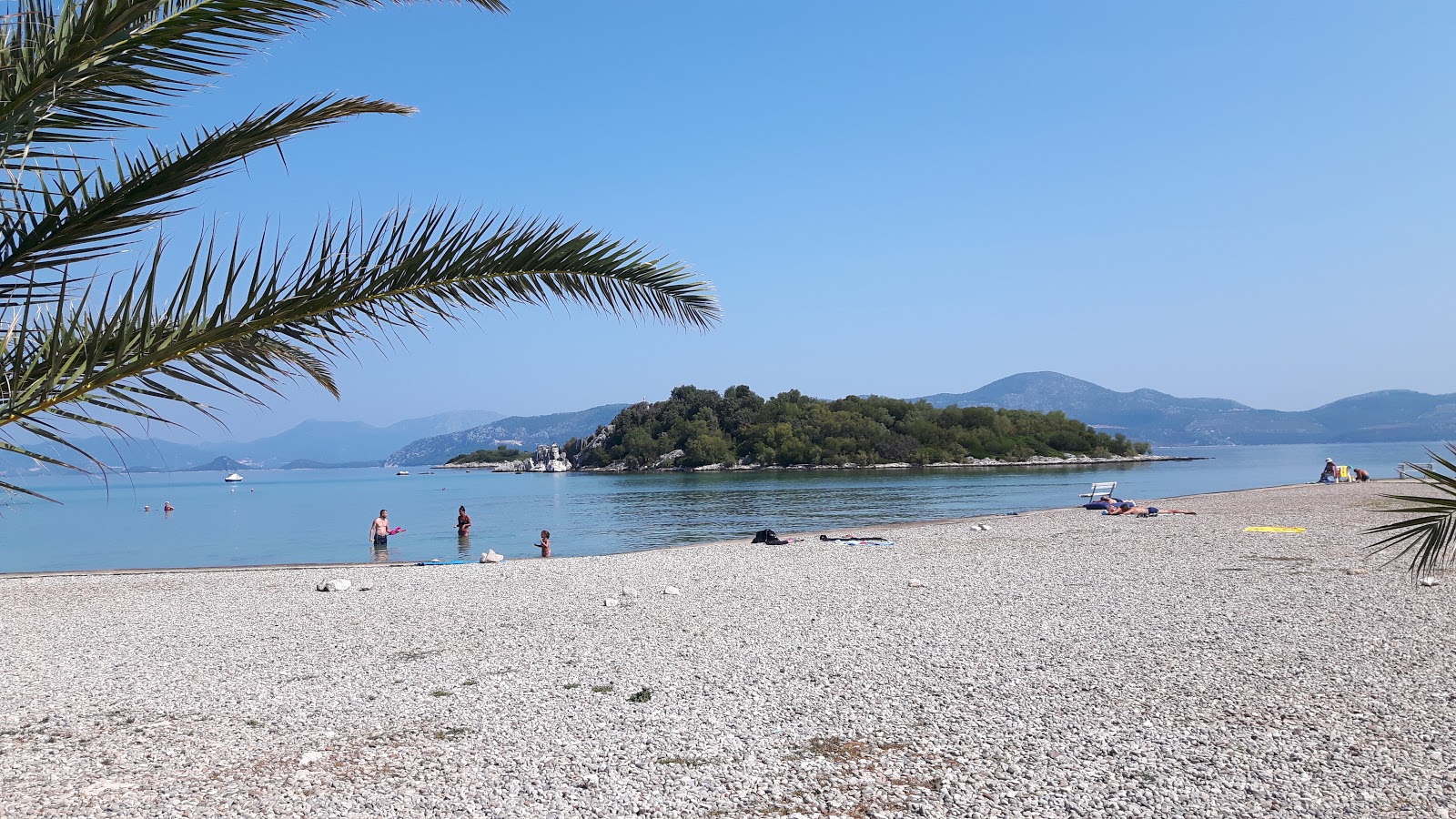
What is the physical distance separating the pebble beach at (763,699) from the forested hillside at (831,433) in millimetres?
109810

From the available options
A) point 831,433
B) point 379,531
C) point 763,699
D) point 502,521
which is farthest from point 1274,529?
point 831,433

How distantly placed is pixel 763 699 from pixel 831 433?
121 m

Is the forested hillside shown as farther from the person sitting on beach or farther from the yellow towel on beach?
the yellow towel on beach

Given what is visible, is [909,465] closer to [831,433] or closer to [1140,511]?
[831,433]

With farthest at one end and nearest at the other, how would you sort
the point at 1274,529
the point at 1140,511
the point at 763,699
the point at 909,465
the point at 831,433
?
the point at 831,433, the point at 909,465, the point at 1140,511, the point at 1274,529, the point at 763,699

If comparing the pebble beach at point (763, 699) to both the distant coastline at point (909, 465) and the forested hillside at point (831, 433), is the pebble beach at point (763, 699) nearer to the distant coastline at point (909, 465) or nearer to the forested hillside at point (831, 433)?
the distant coastline at point (909, 465)

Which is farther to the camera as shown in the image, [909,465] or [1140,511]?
[909,465]

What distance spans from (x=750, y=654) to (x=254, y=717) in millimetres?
4204

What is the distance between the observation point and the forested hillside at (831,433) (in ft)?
402

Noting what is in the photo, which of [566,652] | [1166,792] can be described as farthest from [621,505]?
[1166,792]

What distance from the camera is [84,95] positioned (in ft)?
11.4

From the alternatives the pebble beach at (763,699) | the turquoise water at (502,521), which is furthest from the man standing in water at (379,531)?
the pebble beach at (763,699)

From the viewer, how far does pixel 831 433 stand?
12650 cm

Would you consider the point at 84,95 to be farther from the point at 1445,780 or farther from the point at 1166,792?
the point at 1445,780
